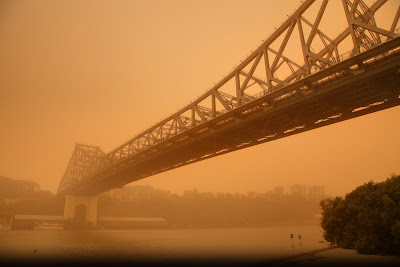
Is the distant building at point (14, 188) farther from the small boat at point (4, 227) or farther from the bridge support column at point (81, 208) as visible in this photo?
the bridge support column at point (81, 208)

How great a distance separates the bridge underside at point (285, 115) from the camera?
74.7 feet

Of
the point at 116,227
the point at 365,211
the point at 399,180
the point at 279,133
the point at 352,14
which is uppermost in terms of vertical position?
the point at 352,14

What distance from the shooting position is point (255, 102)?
92.8 feet

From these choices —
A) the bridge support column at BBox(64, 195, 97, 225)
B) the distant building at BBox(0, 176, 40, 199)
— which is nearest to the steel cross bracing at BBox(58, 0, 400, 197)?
the bridge support column at BBox(64, 195, 97, 225)

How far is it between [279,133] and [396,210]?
41.9 feet

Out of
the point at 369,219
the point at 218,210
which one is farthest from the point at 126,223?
the point at 369,219

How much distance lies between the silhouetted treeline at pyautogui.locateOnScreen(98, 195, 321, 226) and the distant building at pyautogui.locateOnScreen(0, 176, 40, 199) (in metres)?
26.9

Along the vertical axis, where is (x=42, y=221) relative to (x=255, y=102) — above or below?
below

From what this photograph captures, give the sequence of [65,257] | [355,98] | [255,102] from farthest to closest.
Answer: [65,257] < [255,102] < [355,98]

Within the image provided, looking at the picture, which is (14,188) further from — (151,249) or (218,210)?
(151,249)

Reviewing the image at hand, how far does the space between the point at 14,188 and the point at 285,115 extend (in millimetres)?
→ 112093

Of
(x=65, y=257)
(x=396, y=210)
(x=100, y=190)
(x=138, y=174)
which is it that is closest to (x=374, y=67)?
(x=396, y=210)

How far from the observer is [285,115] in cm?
2902

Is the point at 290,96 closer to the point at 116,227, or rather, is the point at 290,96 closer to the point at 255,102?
the point at 255,102
